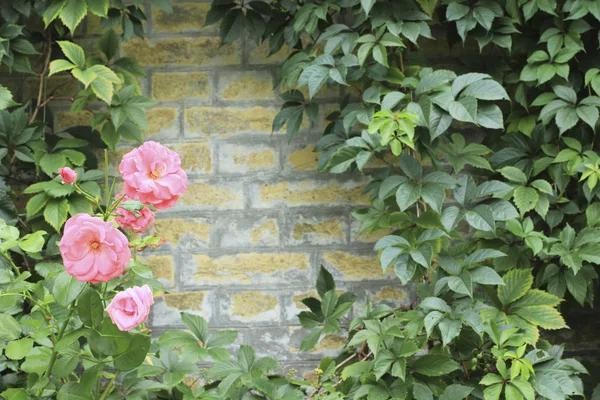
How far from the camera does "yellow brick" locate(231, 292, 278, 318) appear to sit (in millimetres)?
A: 2152

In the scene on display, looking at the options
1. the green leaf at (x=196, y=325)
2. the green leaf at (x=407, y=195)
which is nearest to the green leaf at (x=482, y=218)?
the green leaf at (x=407, y=195)

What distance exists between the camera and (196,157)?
2.16 m

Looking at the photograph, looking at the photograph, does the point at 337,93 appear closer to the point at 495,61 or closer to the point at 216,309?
the point at 495,61

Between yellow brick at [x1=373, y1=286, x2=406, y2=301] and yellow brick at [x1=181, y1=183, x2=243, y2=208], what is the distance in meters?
0.50

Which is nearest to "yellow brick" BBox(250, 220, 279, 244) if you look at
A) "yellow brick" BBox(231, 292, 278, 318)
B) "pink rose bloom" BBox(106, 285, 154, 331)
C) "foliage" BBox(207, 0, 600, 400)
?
"yellow brick" BBox(231, 292, 278, 318)

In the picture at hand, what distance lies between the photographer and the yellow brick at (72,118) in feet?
7.10

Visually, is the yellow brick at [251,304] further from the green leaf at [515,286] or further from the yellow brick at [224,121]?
the green leaf at [515,286]

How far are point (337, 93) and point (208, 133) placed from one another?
16.3 inches

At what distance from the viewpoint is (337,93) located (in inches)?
85.4

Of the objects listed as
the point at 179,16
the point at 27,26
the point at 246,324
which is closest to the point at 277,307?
the point at 246,324

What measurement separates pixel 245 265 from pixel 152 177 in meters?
0.93

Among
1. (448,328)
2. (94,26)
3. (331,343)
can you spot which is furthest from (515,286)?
(94,26)

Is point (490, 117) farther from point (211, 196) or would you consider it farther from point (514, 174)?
point (211, 196)

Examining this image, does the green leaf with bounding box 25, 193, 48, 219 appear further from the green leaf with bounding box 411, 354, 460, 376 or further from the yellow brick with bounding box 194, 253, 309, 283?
the green leaf with bounding box 411, 354, 460, 376
